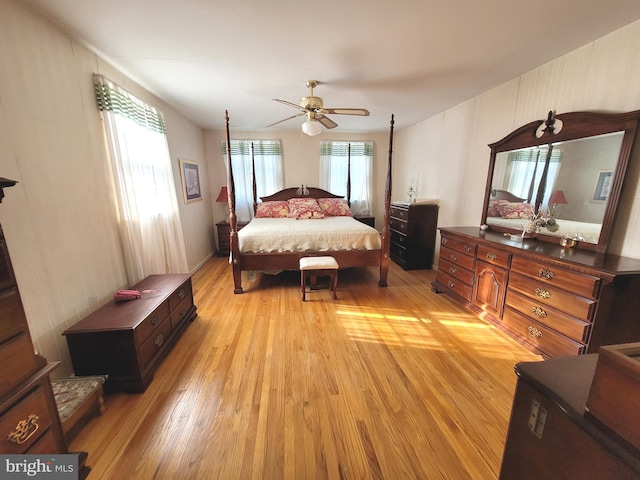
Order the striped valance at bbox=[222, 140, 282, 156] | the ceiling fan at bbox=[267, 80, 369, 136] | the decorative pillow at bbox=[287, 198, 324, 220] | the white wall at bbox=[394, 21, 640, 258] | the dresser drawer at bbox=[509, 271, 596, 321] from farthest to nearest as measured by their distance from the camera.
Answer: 1. the striped valance at bbox=[222, 140, 282, 156]
2. the decorative pillow at bbox=[287, 198, 324, 220]
3. the ceiling fan at bbox=[267, 80, 369, 136]
4. the white wall at bbox=[394, 21, 640, 258]
5. the dresser drawer at bbox=[509, 271, 596, 321]

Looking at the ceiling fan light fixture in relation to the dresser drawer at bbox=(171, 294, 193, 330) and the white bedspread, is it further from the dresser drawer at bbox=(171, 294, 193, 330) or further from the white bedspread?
the dresser drawer at bbox=(171, 294, 193, 330)

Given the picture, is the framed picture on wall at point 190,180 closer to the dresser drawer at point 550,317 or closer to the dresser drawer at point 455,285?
the dresser drawer at point 455,285

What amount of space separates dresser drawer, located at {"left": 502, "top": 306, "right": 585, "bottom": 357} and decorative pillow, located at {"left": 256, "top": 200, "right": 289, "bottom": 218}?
328cm

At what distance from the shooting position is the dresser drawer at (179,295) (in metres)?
2.00

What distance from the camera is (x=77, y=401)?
4.15 feet

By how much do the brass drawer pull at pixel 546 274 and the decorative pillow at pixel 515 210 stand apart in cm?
75

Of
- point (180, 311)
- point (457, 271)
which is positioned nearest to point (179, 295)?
point (180, 311)

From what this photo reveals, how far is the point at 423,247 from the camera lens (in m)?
3.75

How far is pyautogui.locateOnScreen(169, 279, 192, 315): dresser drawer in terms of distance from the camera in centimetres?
200

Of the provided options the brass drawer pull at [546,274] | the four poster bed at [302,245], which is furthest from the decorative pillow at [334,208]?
the brass drawer pull at [546,274]

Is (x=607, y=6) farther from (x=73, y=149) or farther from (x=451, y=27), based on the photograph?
(x=73, y=149)

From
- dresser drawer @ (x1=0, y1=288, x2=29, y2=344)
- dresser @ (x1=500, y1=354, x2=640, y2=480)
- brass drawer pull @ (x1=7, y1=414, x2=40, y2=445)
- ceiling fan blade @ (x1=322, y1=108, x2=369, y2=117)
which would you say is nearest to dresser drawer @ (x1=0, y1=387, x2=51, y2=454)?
brass drawer pull @ (x1=7, y1=414, x2=40, y2=445)

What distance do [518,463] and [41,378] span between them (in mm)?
1608

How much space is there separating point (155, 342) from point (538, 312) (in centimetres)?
281
